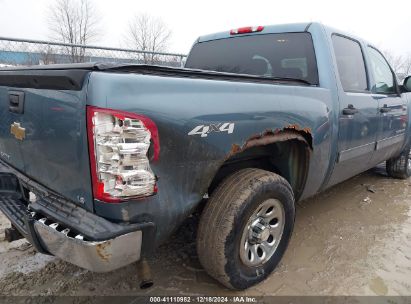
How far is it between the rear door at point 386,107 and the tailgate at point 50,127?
3123 millimetres

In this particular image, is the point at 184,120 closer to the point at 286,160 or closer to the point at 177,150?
the point at 177,150

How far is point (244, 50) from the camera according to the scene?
3451 mm

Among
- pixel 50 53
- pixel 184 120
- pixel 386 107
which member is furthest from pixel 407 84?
pixel 50 53

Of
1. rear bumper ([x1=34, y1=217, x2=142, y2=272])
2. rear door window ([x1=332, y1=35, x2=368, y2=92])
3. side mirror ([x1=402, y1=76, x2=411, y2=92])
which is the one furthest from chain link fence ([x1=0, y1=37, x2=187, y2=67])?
rear bumper ([x1=34, y1=217, x2=142, y2=272])

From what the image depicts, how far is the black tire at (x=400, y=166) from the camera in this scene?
16.8ft

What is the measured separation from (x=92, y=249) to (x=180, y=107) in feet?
2.64

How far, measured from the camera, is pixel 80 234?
1604 mm

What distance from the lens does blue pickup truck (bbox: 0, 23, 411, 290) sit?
5.26 feet

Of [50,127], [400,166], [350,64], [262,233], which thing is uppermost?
[350,64]

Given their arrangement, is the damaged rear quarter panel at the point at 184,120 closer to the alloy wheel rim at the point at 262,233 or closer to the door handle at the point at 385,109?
the alloy wheel rim at the point at 262,233

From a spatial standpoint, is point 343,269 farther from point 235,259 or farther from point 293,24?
point 293,24

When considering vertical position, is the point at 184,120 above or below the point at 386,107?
above

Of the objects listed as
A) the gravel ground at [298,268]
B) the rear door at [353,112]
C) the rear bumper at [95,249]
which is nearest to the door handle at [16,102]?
the rear bumper at [95,249]

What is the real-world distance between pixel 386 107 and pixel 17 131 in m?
3.63
